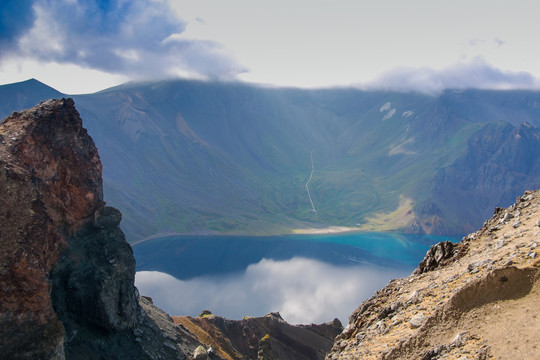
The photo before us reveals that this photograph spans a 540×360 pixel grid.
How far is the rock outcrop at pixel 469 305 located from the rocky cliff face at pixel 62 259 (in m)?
17.0

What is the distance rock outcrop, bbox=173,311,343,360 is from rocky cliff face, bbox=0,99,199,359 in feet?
34.5

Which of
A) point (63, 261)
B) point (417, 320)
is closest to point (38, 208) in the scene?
point (63, 261)

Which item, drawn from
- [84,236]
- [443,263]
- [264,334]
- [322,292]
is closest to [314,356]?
[264,334]

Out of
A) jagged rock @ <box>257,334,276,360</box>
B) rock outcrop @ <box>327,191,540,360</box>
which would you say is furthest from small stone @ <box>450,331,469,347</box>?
jagged rock @ <box>257,334,276,360</box>

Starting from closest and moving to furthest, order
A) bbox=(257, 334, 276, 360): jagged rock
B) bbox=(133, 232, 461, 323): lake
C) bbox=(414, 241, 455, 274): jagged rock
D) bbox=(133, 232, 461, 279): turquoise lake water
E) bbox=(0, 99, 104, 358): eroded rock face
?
bbox=(414, 241, 455, 274): jagged rock → bbox=(0, 99, 104, 358): eroded rock face → bbox=(257, 334, 276, 360): jagged rock → bbox=(133, 232, 461, 323): lake → bbox=(133, 232, 461, 279): turquoise lake water

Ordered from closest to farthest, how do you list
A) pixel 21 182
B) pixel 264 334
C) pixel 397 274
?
pixel 21 182
pixel 264 334
pixel 397 274

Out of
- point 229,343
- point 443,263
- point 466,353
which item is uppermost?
point 443,263

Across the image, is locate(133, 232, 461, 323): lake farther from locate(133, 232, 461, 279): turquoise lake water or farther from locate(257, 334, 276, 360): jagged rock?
locate(257, 334, 276, 360): jagged rock

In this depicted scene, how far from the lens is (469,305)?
12.8 meters

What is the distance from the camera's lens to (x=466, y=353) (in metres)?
11.6

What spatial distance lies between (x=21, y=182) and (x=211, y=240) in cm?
16533

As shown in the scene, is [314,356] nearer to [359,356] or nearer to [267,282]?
[359,356]

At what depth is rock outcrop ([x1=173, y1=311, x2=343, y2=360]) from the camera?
52969 millimetres

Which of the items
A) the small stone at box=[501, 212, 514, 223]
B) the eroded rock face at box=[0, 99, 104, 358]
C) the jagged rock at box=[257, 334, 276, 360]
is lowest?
the jagged rock at box=[257, 334, 276, 360]
